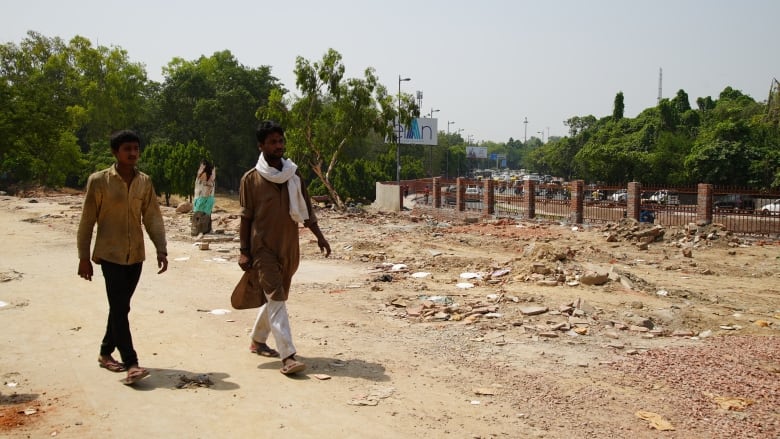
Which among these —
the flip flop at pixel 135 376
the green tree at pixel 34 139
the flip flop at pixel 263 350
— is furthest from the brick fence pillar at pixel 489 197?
the green tree at pixel 34 139

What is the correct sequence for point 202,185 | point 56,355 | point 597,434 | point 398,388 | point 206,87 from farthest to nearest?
point 206,87, point 202,185, point 56,355, point 398,388, point 597,434

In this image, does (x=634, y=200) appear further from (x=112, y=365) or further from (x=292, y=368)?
(x=112, y=365)

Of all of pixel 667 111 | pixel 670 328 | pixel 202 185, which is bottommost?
pixel 670 328

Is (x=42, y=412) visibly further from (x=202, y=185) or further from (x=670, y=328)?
(x=202, y=185)

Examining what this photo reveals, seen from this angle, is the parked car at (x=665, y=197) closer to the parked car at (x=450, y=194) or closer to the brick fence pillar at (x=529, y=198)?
the brick fence pillar at (x=529, y=198)

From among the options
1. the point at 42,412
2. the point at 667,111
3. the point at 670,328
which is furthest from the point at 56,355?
the point at 667,111

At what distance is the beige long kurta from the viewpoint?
192 inches

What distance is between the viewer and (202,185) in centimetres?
1522

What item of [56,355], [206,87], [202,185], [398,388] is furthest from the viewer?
[206,87]

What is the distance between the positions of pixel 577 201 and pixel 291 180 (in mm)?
17499

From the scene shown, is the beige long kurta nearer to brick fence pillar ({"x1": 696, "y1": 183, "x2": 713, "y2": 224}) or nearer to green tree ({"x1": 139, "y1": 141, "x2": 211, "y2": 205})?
brick fence pillar ({"x1": 696, "y1": 183, "x2": 713, "y2": 224})

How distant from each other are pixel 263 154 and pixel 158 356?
1.95 metres

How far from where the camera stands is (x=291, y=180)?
5008mm

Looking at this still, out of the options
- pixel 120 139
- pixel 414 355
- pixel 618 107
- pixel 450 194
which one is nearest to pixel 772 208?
pixel 450 194
